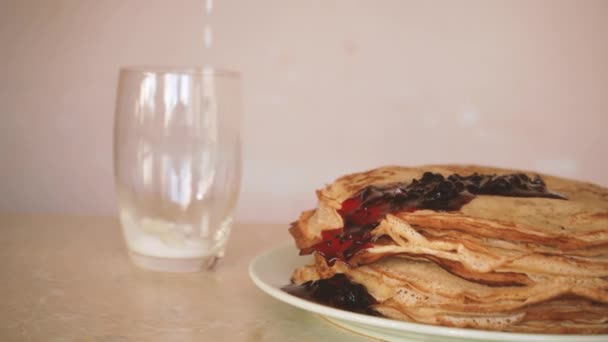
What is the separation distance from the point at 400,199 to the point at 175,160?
39cm

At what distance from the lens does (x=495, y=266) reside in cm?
75

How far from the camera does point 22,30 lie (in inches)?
62.3

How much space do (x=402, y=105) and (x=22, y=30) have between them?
770 mm

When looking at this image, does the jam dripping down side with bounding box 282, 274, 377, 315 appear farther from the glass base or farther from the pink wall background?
the pink wall background

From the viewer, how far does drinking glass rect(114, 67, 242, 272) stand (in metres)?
1.10

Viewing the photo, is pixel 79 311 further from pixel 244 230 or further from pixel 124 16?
pixel 124 16

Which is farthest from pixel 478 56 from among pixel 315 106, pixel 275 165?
pixel 275 165

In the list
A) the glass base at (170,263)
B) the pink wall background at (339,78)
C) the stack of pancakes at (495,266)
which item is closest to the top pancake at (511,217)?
the stack of pancakes at (495,266)

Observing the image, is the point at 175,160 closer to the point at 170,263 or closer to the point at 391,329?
the point at 170,263

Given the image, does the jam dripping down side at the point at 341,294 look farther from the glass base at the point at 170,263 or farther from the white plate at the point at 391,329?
the glass base at the point at 170,263

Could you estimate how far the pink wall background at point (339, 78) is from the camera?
1.57m

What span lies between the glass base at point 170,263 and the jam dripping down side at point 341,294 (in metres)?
0.29

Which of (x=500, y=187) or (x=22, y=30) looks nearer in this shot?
(x=500, y=187)

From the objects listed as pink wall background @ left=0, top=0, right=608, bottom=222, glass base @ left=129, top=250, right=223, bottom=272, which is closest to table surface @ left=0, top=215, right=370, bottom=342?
glass base @ left=129, top=250, right=223, bottom=272
